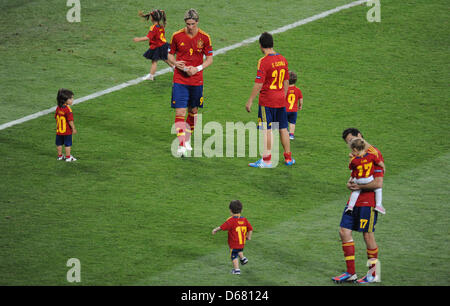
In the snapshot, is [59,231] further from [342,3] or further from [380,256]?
[342,3]

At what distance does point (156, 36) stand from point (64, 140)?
4839mm

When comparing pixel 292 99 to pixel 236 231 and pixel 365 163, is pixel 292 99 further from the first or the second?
pixel 236 231

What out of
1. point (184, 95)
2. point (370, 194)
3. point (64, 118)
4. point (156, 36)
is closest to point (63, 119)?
point (64, 118)

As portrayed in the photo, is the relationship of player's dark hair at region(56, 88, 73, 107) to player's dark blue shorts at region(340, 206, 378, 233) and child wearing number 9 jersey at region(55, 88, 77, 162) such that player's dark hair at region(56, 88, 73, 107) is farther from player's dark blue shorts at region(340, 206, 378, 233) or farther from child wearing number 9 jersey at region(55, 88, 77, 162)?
player's dark blue shorts at region(340, 206, 378, 233)

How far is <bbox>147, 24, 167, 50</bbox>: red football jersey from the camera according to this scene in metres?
16.6

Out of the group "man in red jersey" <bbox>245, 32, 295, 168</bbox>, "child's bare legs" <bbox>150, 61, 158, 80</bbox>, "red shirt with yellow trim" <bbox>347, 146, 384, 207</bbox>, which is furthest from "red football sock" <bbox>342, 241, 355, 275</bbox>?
"child's bare legs" <bbox>150, 61, 158, 80</bbox>

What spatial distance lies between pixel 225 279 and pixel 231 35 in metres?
11.4

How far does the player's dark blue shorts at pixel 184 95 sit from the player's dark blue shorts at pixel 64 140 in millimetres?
1967

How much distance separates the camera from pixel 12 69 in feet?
57.3

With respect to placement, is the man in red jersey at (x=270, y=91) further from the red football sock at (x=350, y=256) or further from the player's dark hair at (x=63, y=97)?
the red football sock at (x=350, y=256)

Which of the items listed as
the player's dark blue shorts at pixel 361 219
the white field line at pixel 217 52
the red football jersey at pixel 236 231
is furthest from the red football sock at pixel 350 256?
the white field line at pixel 217 52

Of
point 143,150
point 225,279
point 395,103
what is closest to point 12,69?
point 143,150

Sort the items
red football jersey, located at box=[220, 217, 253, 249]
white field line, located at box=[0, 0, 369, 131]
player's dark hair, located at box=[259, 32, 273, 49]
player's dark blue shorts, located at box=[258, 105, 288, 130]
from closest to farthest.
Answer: red football jersey, located at box=[220, 217, 253, 249] < player's dark hair, located at box=[259, 32, 273, 49] < player's dark blue shorts, located at box=[258, 105, 288, 130] < white field line, located at box=[0, 0, 369, 131]

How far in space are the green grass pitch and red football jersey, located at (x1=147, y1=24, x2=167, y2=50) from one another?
88 cm
